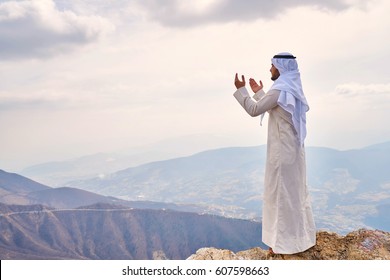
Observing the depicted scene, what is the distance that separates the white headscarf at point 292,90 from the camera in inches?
169

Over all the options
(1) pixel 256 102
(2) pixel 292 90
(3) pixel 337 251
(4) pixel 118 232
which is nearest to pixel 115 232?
(4) pixel 118 232

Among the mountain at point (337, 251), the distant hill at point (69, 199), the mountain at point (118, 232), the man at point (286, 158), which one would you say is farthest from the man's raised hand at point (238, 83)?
the distant hill at point (69, 199)

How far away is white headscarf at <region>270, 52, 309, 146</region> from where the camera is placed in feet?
14.1

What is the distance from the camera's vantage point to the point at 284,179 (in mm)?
4457

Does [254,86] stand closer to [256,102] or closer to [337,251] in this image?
[256,102]

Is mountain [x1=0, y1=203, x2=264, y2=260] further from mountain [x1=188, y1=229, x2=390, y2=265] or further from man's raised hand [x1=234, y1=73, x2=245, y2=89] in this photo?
man's raised hand [x1=234, y1=73, x2=245, y2=89]

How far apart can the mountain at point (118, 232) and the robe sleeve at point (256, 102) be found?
83.5 meters

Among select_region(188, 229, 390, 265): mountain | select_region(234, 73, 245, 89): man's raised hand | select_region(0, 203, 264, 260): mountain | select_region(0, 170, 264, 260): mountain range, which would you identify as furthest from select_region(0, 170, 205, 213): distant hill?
select_region(234, 73, 245, 89): man's raised hand

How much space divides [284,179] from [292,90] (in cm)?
95

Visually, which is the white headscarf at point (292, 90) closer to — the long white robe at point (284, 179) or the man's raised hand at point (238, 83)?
the long white robe at point (284, 179)

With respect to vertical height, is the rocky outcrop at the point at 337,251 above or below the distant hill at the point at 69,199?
above
